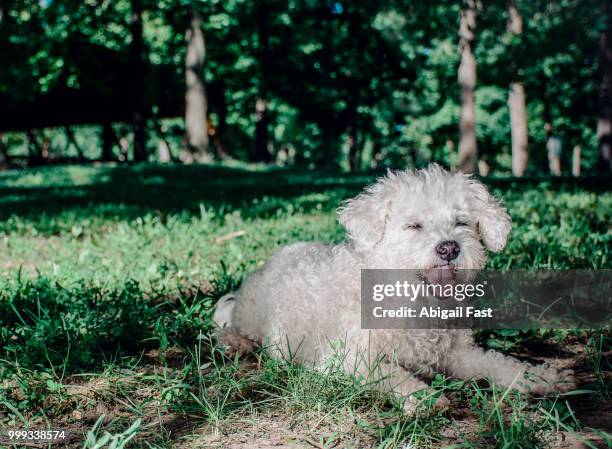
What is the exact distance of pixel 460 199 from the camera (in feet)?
11.9

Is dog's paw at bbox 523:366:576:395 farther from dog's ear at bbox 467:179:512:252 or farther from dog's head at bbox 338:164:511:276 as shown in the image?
dog's ear at bbox 467:179:512:252

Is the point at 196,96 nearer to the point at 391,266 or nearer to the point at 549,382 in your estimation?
the point at 391,266

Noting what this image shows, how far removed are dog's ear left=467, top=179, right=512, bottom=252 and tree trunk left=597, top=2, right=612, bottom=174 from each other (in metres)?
15.9

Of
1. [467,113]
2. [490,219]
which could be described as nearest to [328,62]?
[467,113]

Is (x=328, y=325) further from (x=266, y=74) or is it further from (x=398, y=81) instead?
(x=398, y=81)

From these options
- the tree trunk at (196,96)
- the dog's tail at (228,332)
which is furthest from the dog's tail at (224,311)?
the tree trunk at (196,96)

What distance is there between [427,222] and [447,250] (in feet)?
1.04

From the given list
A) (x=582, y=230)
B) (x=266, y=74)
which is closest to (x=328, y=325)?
(x=582, y=230)

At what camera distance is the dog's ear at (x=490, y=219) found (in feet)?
12.2

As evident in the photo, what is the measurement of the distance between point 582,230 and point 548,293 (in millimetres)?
2172

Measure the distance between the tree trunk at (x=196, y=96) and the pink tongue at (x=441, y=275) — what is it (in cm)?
1968

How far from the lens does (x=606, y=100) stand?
1847 cm

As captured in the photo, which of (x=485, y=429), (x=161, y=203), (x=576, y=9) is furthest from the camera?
(x=576, y=9)

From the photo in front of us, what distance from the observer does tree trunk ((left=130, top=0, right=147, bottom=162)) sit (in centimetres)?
2544
